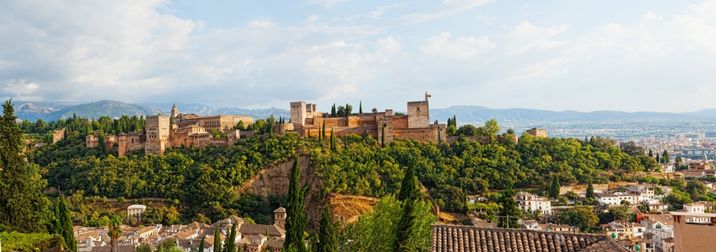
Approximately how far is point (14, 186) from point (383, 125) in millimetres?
40985

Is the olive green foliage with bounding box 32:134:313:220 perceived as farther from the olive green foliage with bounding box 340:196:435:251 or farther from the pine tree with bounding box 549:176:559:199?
the olive green foliage with bounding box 340:196:435:251

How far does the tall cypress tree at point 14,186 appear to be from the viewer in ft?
50.5

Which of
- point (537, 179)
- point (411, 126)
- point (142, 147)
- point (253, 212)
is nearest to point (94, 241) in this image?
point (253, 212)

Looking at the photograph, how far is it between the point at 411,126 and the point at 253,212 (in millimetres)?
18154

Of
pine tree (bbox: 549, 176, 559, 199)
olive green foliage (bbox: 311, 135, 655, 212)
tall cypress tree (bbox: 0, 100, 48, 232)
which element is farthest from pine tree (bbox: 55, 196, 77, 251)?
pine tree (bbox: 549, 176, 559, 199)

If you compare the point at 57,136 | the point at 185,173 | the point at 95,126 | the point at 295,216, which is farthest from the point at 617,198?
the point at 95,126

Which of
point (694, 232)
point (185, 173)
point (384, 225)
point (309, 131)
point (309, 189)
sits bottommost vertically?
point (309, 189)

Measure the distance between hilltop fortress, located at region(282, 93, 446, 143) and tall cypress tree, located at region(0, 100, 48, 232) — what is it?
38.5 m

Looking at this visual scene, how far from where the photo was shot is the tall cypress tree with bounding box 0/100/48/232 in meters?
15.4

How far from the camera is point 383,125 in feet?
180

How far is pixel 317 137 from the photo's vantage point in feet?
180

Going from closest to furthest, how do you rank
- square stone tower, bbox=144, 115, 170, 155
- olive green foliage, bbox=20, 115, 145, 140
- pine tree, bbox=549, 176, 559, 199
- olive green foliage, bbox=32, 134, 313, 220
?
1. pine tree, bbox=549, 176, 559, 199
2. olive green foliage, bbox=32, 134, 313, 220
3. square stone tower, bbox=144, 115, 170, 155
4. olive green foliage, bbox=20, 115, 145, 140

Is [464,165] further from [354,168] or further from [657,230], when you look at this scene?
[657,230]

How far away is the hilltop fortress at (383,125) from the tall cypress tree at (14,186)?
38.5m
